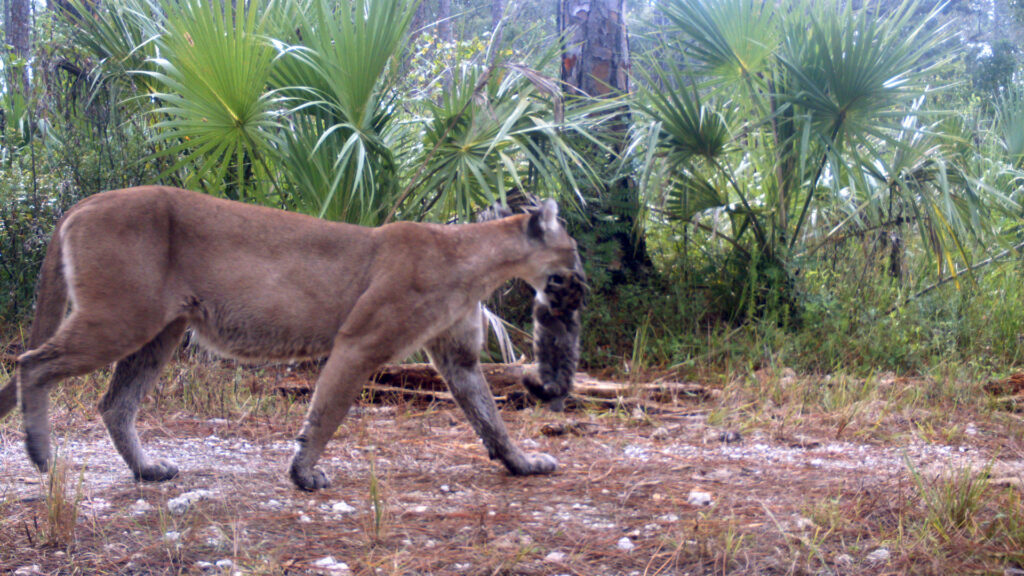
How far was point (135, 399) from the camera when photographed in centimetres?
400

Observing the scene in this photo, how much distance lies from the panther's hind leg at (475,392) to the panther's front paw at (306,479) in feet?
2.57

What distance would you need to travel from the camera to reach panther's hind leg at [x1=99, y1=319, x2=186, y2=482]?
3846mm

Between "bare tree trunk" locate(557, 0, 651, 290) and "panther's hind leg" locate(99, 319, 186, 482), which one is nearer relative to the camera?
"panther's hind leg" locate(99, 319, 186, 482)

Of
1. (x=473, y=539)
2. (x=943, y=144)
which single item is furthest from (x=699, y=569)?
(x=943, y=144)

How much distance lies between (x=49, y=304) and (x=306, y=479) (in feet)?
4.46

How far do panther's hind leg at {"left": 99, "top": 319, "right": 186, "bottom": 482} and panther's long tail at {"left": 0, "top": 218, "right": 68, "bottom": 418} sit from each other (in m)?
0.37

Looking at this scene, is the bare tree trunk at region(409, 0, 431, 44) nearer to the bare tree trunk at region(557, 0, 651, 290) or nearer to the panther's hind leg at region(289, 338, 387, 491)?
the bare tree trunk at region(557, 0, 651, 290)

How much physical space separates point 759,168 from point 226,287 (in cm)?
496

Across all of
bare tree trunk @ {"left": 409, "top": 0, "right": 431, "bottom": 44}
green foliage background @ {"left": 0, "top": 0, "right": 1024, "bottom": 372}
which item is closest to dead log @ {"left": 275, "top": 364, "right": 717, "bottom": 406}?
green foliage background @ {"left": 0, "top": 0, "right": 1024, "bottom": 372}

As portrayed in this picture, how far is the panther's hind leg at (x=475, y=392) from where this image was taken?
162 inches

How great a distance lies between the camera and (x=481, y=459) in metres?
4.49

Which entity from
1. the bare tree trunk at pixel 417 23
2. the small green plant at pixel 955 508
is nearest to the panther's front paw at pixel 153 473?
the small green plant at pixel 955 508

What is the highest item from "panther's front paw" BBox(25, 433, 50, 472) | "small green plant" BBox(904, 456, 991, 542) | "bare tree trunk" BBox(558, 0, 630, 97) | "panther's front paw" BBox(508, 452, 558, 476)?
"bare tree trunk" BBox(558, 0, 630, 97)

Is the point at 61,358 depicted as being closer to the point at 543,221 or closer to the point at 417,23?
the point at 543,221
